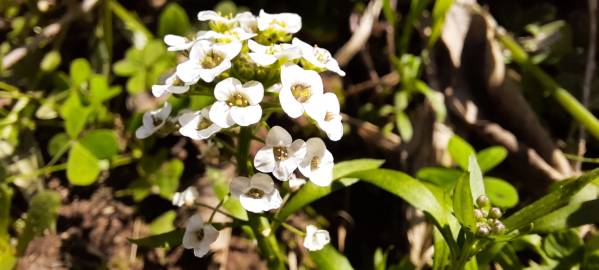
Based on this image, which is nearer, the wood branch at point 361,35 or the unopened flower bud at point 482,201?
the unopened flower bud at point 482,201

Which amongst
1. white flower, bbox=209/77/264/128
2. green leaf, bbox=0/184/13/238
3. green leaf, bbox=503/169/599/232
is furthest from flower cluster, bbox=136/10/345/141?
green leaf, bbox=0/184/13/238

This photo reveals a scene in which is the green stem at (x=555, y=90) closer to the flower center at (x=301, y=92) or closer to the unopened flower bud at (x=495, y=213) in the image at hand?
the unopened flower bud at (x=495, y=213)

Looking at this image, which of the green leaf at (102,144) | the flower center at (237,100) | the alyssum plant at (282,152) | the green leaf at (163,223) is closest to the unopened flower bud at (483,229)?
the alyssum plant at (282,152)

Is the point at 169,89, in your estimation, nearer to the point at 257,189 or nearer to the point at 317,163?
the point at 257,189

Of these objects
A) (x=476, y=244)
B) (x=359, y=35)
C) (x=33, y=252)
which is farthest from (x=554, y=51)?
(x=33, y=252)

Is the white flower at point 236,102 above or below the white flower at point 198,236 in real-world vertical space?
above
